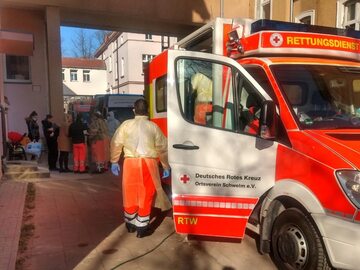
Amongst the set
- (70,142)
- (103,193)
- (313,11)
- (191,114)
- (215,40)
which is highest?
(313,11)

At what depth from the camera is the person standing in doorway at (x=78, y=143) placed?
10.9 meters

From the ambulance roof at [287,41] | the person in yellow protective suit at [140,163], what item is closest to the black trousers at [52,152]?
the person in yellow protective suit at [140,163]

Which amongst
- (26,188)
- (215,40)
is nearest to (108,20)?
(26,188)

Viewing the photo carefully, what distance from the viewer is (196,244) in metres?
5.10

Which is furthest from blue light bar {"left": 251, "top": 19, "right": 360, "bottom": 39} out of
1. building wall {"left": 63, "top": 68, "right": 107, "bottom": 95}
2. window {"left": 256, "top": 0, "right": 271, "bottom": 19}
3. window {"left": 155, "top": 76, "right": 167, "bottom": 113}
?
building wall {"left": 63, "top": 68, "right": 107, "bottom": 95}

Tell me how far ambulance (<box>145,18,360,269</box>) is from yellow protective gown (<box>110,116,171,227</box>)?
77cm

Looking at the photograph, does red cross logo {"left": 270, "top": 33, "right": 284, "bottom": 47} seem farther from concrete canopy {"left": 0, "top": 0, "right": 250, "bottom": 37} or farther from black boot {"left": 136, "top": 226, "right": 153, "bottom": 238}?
concrete canopy {"left": 0, "top": 0, "right": 250, "bottom": 37}

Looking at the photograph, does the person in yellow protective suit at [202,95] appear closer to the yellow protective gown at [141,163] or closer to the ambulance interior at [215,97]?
the ambulance interior at [215,97]

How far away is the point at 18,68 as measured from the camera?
57.1ft

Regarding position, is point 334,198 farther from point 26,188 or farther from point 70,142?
point 70,142

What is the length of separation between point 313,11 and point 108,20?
819 cm

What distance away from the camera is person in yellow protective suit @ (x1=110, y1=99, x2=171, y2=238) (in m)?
5.13

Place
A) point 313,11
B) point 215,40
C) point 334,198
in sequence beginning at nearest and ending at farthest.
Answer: point 334,198
point 215,40
point 313,11

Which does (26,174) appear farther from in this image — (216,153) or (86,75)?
(86,75)
